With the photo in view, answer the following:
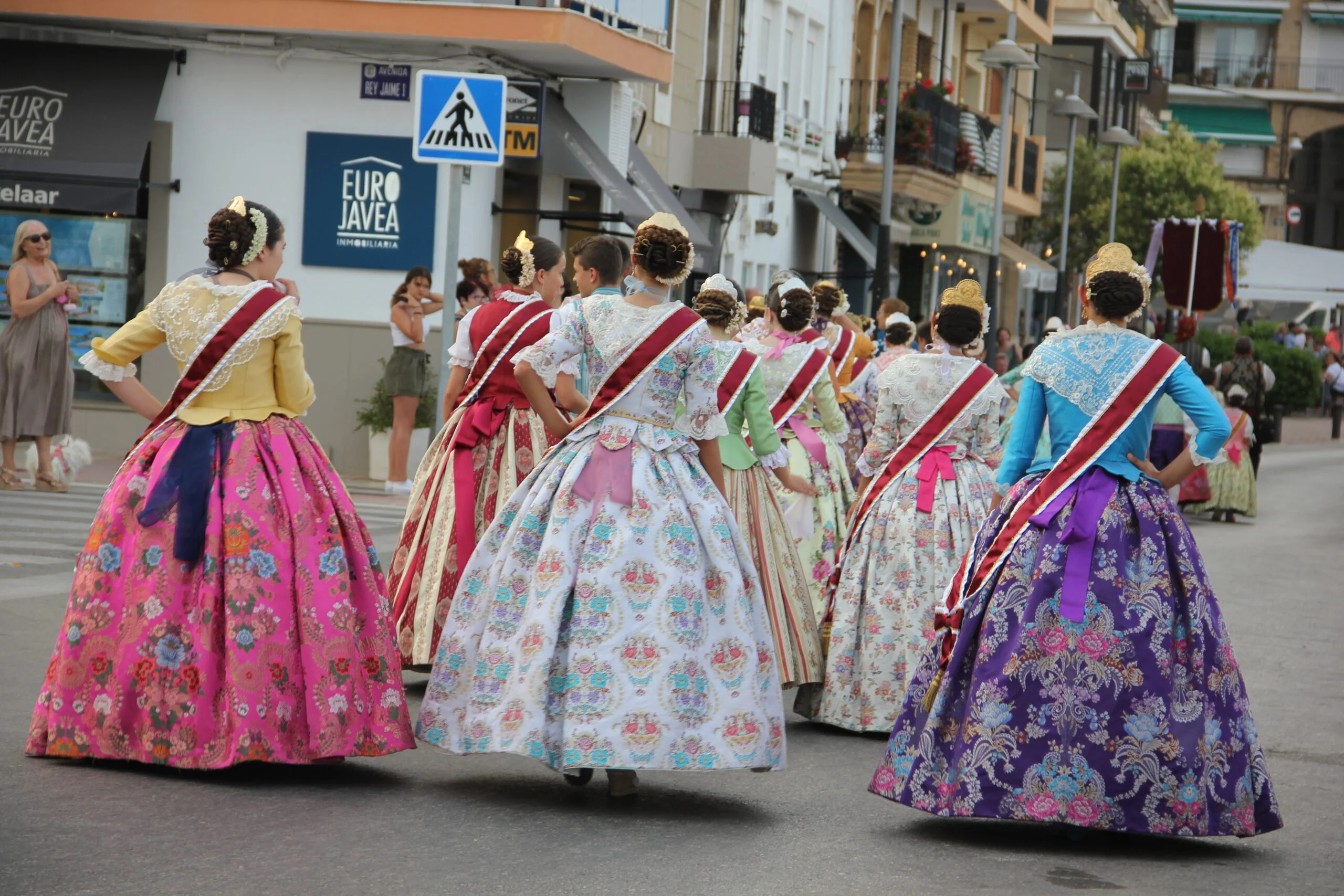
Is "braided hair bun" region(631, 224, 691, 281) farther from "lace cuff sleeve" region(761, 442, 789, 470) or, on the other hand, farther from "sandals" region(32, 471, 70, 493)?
"sandals" region(32, 471, 70, 493)

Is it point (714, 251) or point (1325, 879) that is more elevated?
point (714, 251)

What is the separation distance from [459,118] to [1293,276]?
37.5 metres

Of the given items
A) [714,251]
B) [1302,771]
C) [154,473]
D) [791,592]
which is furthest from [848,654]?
[714,251]

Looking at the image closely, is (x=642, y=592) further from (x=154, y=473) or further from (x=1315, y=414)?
(x=1315, y=414)

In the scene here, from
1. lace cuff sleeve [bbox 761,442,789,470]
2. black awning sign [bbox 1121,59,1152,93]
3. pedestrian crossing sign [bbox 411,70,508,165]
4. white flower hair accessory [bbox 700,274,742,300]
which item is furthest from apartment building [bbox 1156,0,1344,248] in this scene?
lace cuff sleeve [bbox 761,442,789,470]

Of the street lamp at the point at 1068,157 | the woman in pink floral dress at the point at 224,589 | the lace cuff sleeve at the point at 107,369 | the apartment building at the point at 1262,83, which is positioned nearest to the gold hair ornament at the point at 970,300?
the woman in pink floral dress at the point at 224,589

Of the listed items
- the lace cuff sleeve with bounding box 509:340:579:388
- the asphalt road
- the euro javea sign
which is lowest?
the asphalt road

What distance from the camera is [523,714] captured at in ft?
20.9

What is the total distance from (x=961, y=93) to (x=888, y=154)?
51.8 feet

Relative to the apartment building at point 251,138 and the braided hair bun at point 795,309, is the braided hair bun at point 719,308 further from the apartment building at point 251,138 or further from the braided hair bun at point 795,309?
the apartment building at point 251,138

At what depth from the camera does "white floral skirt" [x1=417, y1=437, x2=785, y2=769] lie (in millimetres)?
6332

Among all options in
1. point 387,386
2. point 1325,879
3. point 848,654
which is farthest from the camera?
point 387,386

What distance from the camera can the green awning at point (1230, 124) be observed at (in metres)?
83.4

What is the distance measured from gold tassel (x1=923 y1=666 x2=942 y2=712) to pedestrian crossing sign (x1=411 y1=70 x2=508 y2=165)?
6.18 metres
